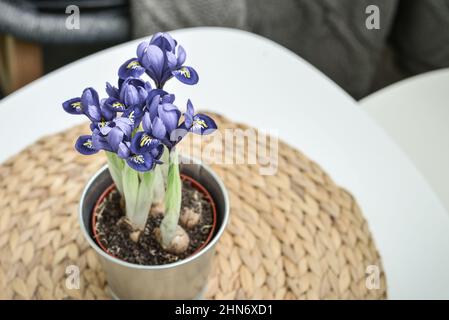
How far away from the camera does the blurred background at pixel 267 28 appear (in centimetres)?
95

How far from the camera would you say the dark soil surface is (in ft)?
1.71

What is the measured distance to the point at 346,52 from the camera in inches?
44.8

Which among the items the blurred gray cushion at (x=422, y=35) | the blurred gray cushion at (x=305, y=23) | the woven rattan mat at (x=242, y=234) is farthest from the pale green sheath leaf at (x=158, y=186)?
the blurred gray cushion at (x=422, y=35)

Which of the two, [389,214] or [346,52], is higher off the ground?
[346,52]

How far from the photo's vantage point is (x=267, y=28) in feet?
3.54

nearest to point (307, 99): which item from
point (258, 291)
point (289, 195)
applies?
point (289, 195)

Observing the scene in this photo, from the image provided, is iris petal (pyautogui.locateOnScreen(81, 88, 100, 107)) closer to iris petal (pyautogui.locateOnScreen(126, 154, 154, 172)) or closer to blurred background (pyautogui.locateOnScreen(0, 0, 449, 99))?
iris petal (pyautogui.locateOnScreen(126, 154, 154, 172))

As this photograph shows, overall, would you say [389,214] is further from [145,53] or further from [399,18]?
[399,18]

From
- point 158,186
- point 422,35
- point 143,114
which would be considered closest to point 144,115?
point 143,114

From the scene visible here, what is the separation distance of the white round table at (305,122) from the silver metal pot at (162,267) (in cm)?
20

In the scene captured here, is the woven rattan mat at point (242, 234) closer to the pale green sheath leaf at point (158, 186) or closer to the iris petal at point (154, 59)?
the pale green sheath leaf at point (158, 186)

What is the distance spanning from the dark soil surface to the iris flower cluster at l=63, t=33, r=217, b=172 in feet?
0.37

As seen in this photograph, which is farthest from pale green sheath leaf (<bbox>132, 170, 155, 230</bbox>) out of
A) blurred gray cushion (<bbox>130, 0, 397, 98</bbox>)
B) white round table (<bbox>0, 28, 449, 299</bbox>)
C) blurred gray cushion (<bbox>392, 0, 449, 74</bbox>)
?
blurred gray cushion (<bbox>392, 0, 449, 74</bbox>)

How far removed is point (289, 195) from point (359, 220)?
3.0 inches
